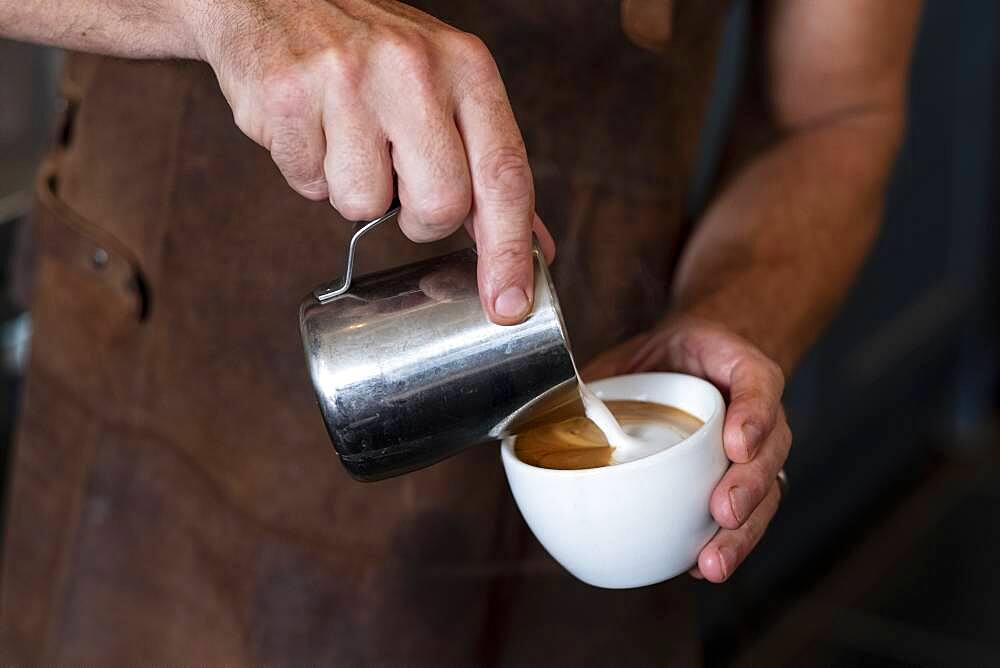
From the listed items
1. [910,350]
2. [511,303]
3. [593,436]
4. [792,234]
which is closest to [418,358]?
[511,303]

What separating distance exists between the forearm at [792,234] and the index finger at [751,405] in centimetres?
16

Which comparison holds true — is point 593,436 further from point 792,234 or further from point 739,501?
point 792,234

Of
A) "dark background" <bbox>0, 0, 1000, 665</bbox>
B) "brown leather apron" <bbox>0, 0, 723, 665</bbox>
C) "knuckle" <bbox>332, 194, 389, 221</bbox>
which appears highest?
"knuckle" <bbox>332, 194, 389, 221</bbox>

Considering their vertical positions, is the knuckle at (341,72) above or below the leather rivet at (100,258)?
above

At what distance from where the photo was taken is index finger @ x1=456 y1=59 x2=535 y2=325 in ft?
2.14

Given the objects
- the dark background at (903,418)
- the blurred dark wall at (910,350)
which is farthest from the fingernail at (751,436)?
the blurred dark wall at (910,350)

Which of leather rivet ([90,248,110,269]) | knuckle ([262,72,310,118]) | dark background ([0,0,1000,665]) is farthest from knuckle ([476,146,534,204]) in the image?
dark background ([0,0,1000,665])

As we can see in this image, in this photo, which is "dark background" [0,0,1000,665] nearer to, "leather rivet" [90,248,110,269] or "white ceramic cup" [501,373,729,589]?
"leather rivet" [90,248,110,269]

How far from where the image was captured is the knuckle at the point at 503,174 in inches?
25.6

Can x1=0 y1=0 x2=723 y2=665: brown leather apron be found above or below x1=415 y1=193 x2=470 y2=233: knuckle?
below

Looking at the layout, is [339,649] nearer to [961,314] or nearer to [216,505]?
[216,505]

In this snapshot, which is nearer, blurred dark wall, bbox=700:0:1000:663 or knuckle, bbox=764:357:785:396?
knuckle, bbox=764:357:785:396

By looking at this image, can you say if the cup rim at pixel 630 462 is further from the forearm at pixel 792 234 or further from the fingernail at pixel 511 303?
the forearm at pixel 792 234

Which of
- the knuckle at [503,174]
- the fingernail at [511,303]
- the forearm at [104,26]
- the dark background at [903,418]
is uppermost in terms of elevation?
the forearm at [104,26]
